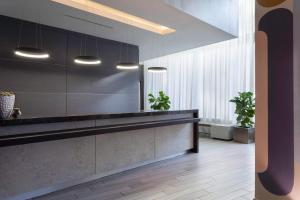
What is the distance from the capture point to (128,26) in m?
5.25

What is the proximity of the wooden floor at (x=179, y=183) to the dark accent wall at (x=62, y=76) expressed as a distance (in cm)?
178

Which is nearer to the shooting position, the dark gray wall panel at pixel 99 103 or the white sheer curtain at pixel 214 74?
the dark gray wall panel at pixel 99 103

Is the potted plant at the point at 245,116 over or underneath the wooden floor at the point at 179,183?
over

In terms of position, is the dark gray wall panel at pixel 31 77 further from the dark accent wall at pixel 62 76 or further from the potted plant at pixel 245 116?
the potted plant at pixel 245 116

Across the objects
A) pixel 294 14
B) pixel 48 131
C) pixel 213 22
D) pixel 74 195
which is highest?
pixel 213 22

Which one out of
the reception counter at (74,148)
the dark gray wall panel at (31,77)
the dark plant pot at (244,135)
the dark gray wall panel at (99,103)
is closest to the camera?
the reception counter at (74,148)

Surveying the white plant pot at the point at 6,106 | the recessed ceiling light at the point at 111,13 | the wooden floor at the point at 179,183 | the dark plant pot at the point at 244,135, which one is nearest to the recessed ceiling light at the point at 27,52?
the recessed ceiling light at the point at 111,13

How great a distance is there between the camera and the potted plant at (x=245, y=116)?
7.03m

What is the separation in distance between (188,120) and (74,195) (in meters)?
3.04

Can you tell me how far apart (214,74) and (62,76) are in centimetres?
528

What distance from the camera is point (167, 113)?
16.5ft

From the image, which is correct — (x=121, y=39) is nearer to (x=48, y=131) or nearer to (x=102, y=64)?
(x=102, y=64)

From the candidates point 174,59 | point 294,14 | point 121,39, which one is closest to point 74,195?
point 294,14

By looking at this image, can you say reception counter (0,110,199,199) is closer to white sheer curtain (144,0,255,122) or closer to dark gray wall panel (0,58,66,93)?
dark gray wall panel (0,58,66,93)
